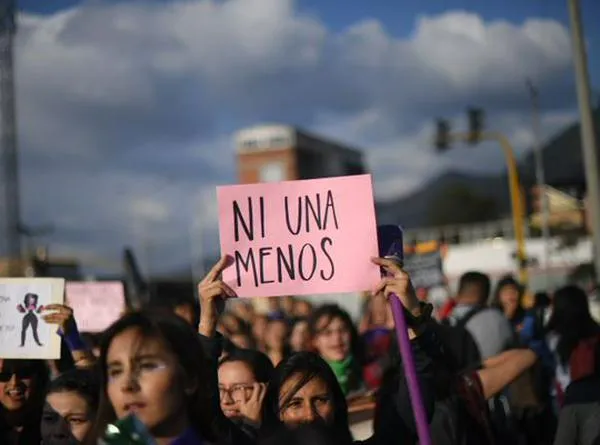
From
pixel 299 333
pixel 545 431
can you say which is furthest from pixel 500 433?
pixel 299 333

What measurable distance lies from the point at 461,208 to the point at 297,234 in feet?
303

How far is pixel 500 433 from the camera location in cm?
463

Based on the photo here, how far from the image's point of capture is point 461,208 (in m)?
94.4

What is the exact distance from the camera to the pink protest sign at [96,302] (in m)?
6.94

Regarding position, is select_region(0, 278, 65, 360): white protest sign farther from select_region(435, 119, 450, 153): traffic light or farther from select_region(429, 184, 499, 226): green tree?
select_region(429, 184, 499, 226): green tree

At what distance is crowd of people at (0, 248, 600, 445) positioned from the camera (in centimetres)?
214

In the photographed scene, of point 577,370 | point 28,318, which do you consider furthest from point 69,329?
point 577,370

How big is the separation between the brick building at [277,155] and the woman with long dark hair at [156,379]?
83.6 m

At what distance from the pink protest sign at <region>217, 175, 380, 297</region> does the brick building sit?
82232 mm

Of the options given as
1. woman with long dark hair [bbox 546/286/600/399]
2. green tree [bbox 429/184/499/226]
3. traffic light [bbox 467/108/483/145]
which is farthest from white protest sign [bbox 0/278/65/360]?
green tree [bbox 429/184/499/226]

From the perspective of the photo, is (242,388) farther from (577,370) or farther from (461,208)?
(461,208)

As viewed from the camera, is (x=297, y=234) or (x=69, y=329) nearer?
(x=297, y=234)

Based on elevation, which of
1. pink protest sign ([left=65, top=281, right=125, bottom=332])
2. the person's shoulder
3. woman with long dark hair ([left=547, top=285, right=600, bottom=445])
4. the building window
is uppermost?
the building window

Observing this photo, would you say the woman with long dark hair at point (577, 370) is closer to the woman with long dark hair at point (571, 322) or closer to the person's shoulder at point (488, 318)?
the woman with long dark hair at point (571, 322)
